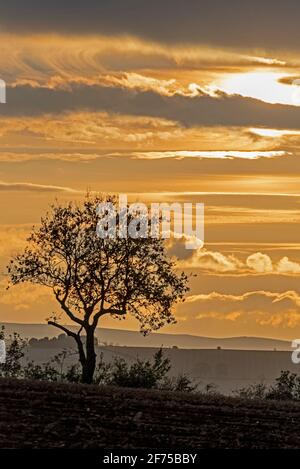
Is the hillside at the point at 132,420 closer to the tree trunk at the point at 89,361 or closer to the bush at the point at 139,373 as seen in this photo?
the bush at the point at 139,373

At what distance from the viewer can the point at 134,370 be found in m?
71.2

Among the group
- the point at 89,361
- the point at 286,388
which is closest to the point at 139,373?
the point at 89,361

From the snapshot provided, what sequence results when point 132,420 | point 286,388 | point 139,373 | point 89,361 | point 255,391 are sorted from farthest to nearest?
point 286,388, point 255,391, point 139,373, point 89,361, point 132,420

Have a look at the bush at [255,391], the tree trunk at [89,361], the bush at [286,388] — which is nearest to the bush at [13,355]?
the tree trunk at [89,361]

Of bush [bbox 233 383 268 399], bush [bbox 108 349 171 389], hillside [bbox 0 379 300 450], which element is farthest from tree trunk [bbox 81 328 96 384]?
hillside [bbox 0 379 300 450]

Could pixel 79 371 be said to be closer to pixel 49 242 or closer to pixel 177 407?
pixel 49 242

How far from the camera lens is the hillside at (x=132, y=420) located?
4497 centimetres

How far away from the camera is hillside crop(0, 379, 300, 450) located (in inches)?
1770

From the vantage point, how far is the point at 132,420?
48.9 m

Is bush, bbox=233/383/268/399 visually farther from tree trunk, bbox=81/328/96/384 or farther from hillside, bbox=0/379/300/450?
hillside, bbox=0/379/300/450

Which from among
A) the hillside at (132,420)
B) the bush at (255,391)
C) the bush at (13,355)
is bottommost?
the hillside at (132,420)

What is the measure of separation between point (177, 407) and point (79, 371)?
2257 cm

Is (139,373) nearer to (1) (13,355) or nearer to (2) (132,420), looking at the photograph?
(1) (13,355)
